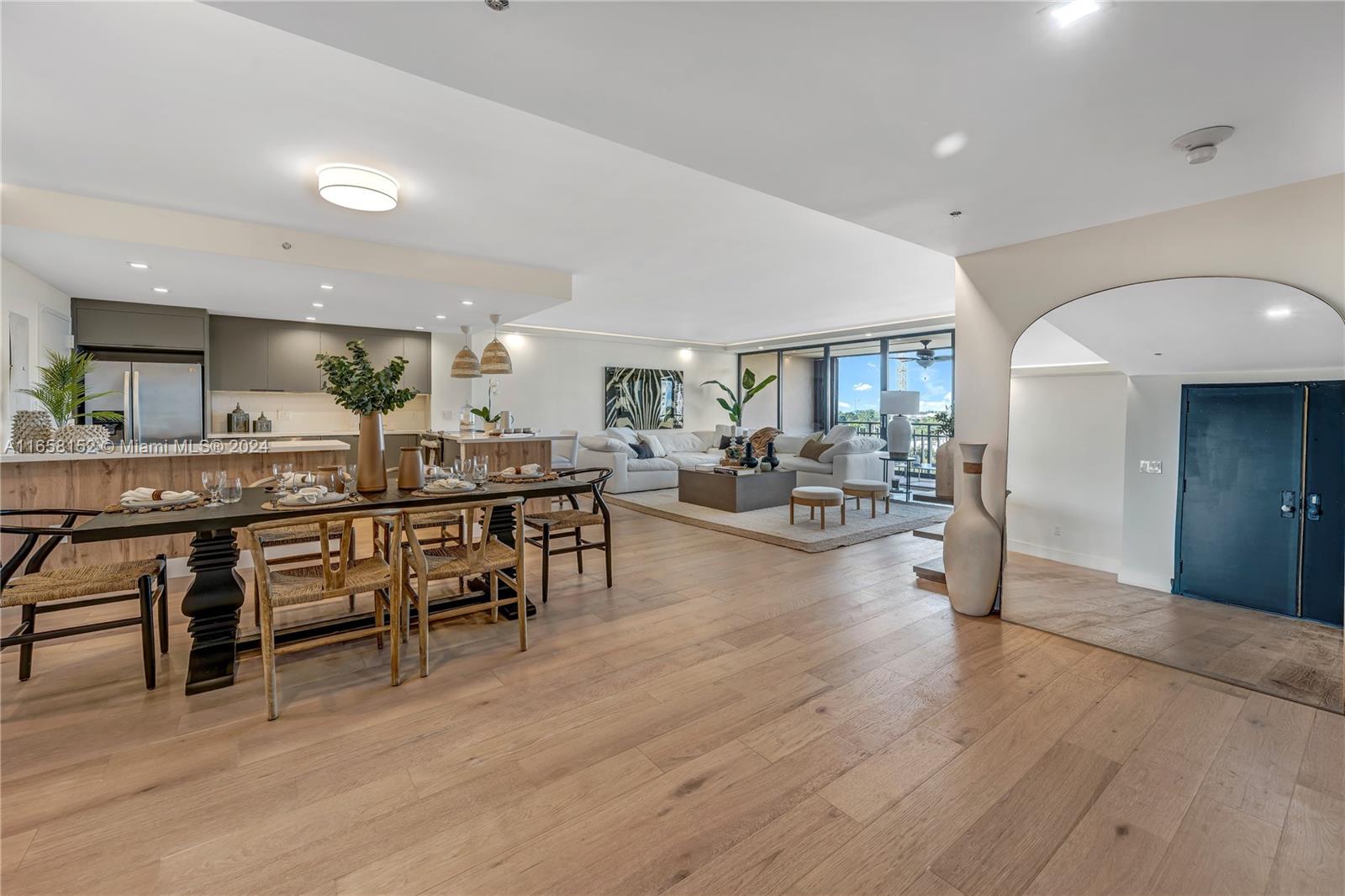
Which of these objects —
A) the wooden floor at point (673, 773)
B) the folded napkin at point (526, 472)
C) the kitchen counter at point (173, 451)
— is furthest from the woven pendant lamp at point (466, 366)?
the wooden floor at point (673, 773)

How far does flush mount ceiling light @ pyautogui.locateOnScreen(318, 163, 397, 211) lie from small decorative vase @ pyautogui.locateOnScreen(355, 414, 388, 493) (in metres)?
1.16

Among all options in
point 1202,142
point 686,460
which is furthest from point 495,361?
point 1202,142

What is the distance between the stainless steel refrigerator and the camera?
5184mm

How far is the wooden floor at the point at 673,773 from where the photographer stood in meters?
1.44

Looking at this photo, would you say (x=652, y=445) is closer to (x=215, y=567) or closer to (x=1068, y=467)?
(x=1068, y=467)

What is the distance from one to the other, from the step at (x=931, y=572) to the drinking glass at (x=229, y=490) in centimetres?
409

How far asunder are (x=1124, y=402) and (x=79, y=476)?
6.49 m

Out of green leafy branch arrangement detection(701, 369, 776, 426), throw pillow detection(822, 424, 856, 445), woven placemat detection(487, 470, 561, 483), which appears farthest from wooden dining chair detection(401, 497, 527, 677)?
green leafy branch arrangement detection(701, 369, 776, 426)

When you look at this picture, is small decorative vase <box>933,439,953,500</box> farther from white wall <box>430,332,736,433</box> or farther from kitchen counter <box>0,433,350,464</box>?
white wall <box>430,332,736,433</box>

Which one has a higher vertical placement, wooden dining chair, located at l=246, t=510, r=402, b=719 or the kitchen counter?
the kitchen counter

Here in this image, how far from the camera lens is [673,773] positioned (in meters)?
1.83

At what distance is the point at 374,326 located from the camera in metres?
7.03

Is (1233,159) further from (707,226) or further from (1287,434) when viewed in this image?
(707,226)

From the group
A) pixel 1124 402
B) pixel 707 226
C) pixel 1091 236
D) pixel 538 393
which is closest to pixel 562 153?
pixel 707 226
